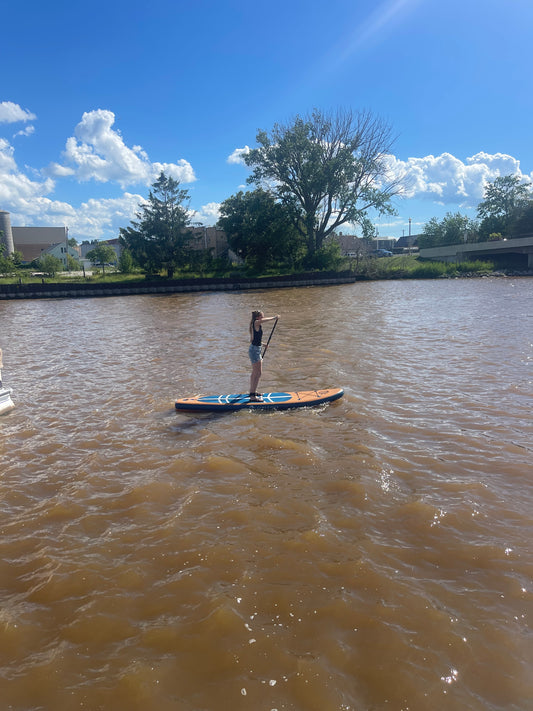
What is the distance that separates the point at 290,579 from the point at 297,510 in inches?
44.0

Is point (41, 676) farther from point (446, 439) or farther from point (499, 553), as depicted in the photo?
point (446, 439)

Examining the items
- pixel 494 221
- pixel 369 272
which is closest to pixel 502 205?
pixel 494 221

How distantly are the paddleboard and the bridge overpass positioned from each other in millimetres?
50547

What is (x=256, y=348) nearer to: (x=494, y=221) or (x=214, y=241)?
(x=214, y=241)

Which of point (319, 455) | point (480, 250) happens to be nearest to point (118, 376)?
point (319, 455)

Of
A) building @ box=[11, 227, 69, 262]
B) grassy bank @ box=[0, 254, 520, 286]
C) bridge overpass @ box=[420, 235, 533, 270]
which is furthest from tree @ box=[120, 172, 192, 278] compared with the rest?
building @ box=[11, 227, 69, 262]

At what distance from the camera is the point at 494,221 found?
63.6 meters

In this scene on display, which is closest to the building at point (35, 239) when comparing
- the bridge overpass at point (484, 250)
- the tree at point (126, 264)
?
the tree at point (126, 264)

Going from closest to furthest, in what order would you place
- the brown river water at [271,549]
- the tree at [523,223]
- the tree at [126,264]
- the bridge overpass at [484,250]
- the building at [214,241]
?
1. the brown river water at [271,549]
2. the tree at [126,264]
3. the bridge overpass at [484,250]
4. the building at [214,241]
5. the tree at [523,223]

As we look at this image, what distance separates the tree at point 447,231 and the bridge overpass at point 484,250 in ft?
21.7

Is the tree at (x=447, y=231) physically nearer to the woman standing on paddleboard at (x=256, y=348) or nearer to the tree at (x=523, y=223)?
the tree at (x=523, y=223)

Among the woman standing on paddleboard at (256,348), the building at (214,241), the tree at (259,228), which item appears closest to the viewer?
the woman standing on paddleboard at (256,348)

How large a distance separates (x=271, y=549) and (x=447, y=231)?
69922 millimetres

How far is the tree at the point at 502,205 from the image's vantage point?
62156 mm
